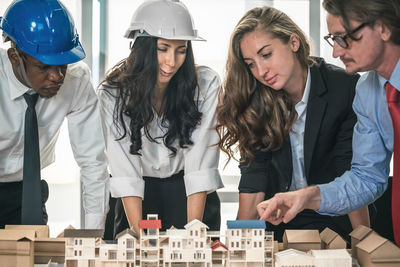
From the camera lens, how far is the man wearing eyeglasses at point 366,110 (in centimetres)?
207

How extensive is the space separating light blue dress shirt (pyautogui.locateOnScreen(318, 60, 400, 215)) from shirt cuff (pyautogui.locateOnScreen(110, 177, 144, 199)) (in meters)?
0.97

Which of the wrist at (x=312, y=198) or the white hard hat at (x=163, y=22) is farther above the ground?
the white hard hat at (x=163, y=22)

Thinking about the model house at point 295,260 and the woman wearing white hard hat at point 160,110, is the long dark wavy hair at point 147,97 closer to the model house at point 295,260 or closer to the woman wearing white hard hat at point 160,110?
the woman wearing white hard hat at point 160,110

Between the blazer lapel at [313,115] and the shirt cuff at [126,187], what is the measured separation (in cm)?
89

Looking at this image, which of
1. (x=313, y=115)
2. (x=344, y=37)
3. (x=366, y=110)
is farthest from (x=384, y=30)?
(x=313, y=115)

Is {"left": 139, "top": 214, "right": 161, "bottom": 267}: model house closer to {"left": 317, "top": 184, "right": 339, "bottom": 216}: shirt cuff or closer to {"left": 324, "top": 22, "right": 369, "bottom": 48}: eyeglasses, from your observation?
{"left": 317, "top": 184, "right": 339, "bottom": 216}: shirt cuff

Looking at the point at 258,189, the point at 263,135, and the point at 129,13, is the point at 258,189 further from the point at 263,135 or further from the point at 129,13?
the point at 129,13

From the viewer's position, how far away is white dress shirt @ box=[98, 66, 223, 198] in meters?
2.75

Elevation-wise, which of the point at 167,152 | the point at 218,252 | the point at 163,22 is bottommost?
the point at 218,252

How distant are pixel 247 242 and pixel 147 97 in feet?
3.62

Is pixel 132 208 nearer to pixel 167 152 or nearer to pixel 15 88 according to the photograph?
pixel 167 152

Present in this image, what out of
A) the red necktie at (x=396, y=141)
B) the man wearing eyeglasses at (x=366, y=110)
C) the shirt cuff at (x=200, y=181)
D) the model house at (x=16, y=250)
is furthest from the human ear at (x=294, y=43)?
the model house at (x=16, y=250)

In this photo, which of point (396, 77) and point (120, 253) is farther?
point (396, 77)

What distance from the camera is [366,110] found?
2.29m
